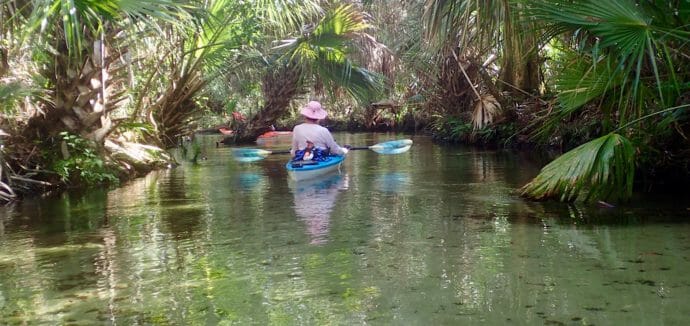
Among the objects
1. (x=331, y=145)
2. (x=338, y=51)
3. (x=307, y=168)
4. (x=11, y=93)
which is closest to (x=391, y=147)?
(x=331, y=145)

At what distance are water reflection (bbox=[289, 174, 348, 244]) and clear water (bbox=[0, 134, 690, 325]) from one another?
0.15ft

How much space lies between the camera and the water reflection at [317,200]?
6725 millimetres

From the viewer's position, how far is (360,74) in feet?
48.4

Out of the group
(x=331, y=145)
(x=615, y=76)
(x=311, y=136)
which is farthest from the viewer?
(x=331, y=145)

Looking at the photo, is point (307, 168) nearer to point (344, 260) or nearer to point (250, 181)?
point (250, 181)

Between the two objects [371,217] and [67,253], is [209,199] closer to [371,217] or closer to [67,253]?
[371,217]

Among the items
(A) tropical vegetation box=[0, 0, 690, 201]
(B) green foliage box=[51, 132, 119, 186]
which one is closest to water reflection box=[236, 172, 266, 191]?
(A) tropical vegetation box=[0, 0, 690, 201]

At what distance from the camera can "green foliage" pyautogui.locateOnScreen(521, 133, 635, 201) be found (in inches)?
252

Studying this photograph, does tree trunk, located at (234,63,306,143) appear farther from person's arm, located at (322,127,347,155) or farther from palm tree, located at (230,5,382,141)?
person's arm, located at (322,127,347,155)

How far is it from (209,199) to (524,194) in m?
4.20

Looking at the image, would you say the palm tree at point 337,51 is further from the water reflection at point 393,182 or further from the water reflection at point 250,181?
the water reflection at point 393,182

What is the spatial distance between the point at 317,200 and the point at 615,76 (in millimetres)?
3967

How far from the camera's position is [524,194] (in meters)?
8.15

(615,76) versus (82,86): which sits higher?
(82,86)
